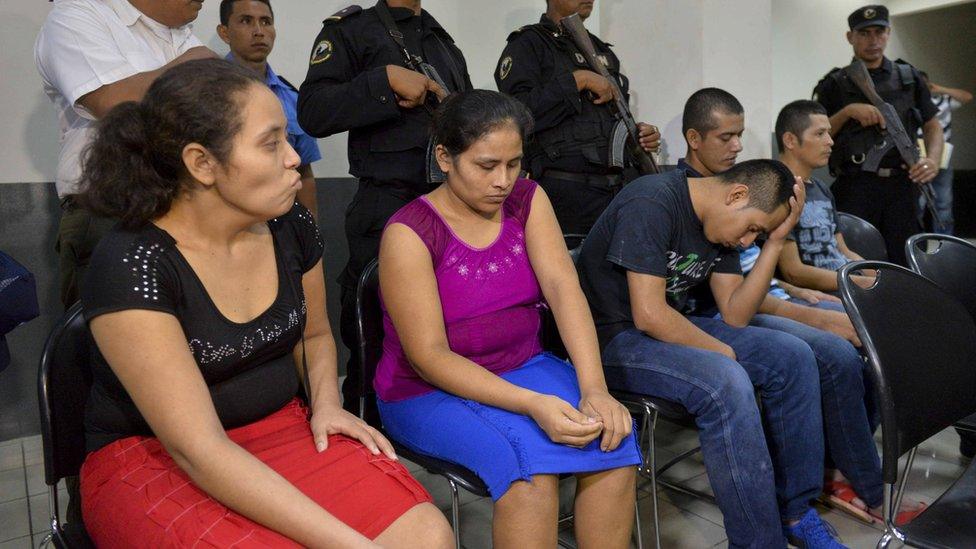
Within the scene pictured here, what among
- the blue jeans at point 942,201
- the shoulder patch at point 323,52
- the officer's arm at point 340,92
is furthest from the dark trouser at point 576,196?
the blue jeans at point 942,201

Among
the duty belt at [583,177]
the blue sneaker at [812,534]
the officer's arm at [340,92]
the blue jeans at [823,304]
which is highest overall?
the officer's arm at [340,92]

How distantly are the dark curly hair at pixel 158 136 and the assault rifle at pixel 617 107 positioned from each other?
5.79 ft

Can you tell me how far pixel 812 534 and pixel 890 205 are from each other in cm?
231

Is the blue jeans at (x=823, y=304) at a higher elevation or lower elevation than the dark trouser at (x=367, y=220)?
lower

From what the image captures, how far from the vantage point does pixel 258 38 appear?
267cm

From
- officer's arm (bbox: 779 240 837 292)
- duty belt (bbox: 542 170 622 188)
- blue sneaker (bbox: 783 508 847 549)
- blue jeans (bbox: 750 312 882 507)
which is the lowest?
→ blue sneaker (bbox: 783 508 847 549)

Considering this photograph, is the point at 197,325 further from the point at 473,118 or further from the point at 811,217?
the point at 811,217

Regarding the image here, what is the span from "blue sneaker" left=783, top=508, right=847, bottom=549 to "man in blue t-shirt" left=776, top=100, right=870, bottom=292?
3.21ft

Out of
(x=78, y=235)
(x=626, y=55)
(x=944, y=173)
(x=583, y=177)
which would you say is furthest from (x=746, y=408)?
(x=944, y=173)

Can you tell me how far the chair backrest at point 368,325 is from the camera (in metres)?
1.68

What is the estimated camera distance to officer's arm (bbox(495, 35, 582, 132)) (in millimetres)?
2541

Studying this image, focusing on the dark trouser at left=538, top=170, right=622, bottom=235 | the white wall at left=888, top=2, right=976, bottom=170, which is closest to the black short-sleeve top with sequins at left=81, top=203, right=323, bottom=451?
the dark trouser at left=538, top=170, right=622, bottom=235

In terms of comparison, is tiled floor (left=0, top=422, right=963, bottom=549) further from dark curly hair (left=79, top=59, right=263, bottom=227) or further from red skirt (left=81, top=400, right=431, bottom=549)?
dark curly hair (left=79, top=59, right=263, bottom=227)

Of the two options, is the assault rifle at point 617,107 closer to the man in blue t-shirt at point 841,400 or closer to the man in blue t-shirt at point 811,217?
the man in blue t-shirt at point 841,400
